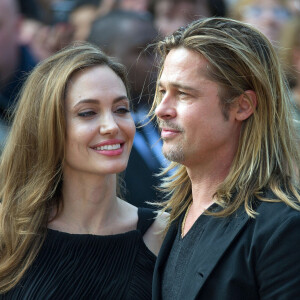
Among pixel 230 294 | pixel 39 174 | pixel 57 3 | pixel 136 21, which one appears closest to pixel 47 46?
pixel 57 3

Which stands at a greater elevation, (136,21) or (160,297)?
(136,21)

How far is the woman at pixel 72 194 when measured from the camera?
349 centimetres

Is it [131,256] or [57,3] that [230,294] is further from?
[57,3]

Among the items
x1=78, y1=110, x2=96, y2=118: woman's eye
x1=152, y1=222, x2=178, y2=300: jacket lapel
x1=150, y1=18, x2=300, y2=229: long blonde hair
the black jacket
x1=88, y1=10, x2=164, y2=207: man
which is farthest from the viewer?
x1=88, y1=10, x2=164, y2=207: man

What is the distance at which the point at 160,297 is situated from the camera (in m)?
3.16

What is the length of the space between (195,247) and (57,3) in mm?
4355

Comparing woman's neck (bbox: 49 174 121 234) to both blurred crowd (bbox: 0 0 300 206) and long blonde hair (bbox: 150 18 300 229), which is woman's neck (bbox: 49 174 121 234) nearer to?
blurred crowd (bbox: 0 0 300 206)

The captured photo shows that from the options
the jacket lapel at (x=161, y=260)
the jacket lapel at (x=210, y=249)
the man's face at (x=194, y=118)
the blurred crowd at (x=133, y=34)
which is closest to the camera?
the jacket lapel at (x=210, y=249)

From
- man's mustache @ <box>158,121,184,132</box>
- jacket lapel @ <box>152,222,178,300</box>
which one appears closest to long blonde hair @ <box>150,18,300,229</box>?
man's mustache @ <box>158,121,184,132</box>

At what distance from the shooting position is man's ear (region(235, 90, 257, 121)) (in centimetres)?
308

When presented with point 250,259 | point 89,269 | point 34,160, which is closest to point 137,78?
point 34,160

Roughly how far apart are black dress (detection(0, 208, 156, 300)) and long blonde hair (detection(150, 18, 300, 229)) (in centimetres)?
74

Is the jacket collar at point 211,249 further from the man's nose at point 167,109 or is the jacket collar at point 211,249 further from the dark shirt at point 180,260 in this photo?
the man's nose at point 167,109

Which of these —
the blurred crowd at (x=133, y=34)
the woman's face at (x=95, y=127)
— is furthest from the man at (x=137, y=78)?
the woman's face at (x=95, y=127)
